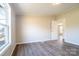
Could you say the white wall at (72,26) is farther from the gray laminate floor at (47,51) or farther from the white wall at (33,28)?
the white wall at (33,28)

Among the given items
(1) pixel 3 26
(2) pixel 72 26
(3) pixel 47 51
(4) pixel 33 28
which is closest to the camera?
(1) pixel 3 26

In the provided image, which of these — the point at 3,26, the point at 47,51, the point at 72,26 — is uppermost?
the point at 72,26

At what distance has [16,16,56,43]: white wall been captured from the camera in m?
7.14

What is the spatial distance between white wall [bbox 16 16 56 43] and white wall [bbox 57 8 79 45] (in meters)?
1.78

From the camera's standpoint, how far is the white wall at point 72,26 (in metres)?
5.86

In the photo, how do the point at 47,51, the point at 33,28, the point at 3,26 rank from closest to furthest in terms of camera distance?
1. the point at 3,26
2. the point at 47,51
3. the point at 33,28

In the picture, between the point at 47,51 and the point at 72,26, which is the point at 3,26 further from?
the point at 72,26

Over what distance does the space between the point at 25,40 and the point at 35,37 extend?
2.99 ft

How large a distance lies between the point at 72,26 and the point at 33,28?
10.3 feet

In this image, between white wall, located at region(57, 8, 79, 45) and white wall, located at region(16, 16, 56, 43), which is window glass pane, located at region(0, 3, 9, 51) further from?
white wall, located at region(57, 8, 79, 45)

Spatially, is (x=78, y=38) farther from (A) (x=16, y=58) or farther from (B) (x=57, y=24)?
(A) (x=16, y=58)

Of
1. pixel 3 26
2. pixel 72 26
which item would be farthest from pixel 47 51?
pixel 72 26

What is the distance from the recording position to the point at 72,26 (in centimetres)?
626

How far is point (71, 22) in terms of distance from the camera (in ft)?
20.8
